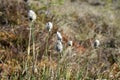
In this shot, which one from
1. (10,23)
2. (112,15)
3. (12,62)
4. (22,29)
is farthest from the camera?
(112,15)

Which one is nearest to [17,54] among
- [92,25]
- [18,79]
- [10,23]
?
[18,79]

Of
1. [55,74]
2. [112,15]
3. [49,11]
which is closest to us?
[55,74]

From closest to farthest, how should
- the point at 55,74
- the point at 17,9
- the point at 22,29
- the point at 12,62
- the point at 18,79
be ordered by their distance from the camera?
the point at 55,74 → the point at 18,79 → the point at 12,62 → the point at 22,29 → the point at 17,9

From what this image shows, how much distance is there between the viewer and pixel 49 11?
7.02 metres

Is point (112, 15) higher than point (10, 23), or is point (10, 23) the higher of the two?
point (10, 23)

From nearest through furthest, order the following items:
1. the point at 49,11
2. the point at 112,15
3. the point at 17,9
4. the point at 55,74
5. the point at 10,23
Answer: the point at 55,74
the point at 10,23
the point at 17,9
the point at 49,11
the point at 112,15

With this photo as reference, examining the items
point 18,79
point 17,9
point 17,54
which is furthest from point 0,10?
point 18,79

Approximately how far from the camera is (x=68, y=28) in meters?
6.85

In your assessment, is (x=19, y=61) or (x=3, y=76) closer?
(x=3, y=76)

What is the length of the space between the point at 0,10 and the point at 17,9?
12.2 inches

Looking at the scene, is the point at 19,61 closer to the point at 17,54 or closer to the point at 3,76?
the point at 17,54

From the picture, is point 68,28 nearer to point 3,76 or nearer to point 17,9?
point 17,9

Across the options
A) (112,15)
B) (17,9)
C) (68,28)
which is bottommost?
(112,15)

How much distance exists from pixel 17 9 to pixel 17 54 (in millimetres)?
2015
